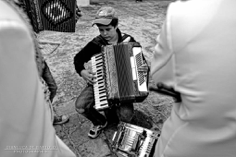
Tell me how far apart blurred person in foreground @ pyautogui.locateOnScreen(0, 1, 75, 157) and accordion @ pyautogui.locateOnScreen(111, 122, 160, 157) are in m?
1.25

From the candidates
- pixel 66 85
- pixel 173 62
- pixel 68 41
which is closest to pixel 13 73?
pixel 173 62

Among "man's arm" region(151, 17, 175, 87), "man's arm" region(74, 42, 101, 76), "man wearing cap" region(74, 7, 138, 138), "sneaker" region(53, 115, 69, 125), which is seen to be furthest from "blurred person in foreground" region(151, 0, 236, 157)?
"sneaker" region(53, 115, 69, 125)

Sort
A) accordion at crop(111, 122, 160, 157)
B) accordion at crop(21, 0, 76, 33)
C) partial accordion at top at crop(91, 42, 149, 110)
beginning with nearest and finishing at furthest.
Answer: accordion at crop(111, 122, 160, 157), partial accordion at top at crop(91, 42, 149, 110), accordion at crop(21, 0, 76, 33)

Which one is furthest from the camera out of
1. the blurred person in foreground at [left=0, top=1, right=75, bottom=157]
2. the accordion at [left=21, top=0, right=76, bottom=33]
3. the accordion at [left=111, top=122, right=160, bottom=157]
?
the accordion at [left=21, top=0, right=76, bottom=33]

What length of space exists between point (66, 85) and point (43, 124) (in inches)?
105

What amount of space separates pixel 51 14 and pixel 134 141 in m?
1.69

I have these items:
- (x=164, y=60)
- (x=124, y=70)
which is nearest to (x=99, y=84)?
(x=124, y=70)

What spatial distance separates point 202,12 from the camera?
0.88 m

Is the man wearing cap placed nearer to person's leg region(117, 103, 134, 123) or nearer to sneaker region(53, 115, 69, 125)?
person's leg region(117, 103, 134, 123)

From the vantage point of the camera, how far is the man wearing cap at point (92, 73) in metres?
2.28

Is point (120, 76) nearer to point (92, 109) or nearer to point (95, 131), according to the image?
point (92, 109)

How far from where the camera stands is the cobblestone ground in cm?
245

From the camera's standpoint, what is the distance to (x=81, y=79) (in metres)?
3.45

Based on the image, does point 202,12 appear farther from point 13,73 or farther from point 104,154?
point 104,154
